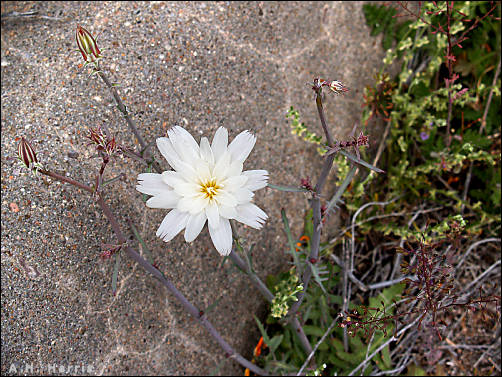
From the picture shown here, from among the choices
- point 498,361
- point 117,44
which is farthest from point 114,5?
point 498,361

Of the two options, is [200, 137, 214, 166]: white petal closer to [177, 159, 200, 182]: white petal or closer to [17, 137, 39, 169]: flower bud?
[177, 159, 200, 182]: white petal

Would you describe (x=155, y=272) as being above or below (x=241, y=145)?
below

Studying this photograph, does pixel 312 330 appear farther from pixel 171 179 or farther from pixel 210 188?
pixel 171 179

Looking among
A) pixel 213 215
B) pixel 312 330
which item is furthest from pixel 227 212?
pixel 312 330

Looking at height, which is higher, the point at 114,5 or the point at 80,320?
the point at 114,5

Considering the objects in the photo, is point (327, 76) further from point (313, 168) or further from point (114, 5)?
point (114, 5)
